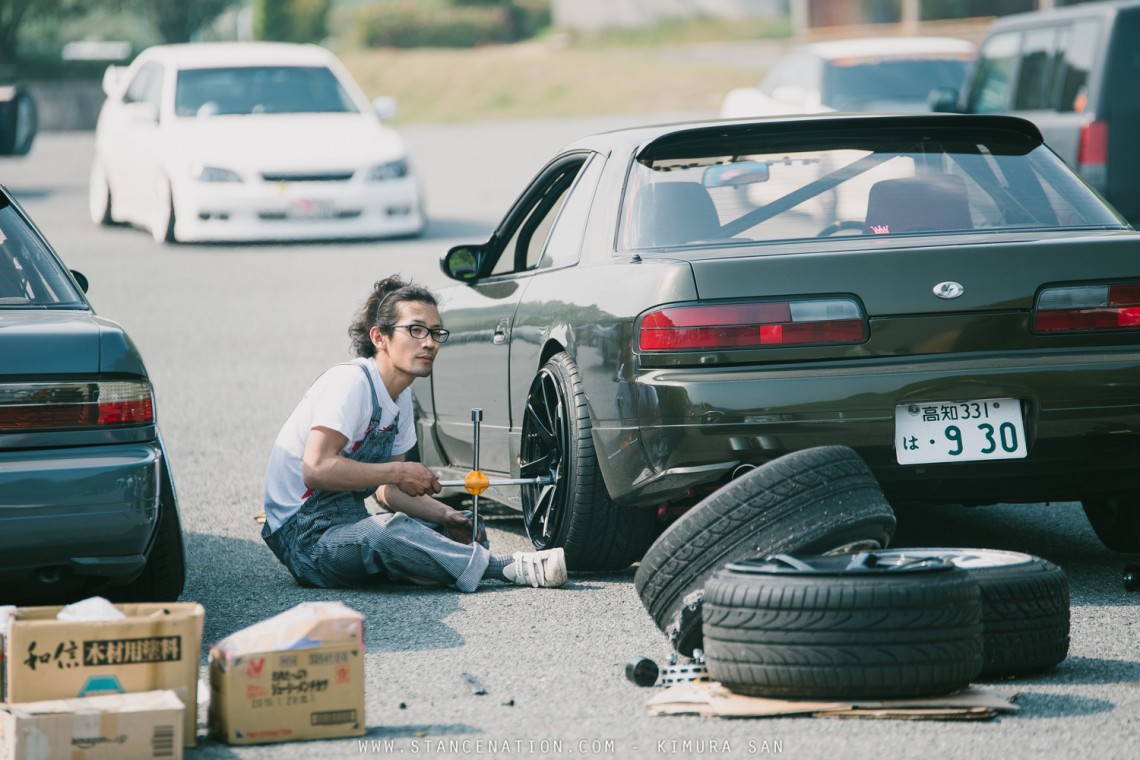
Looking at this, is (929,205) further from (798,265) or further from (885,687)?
(885,687)

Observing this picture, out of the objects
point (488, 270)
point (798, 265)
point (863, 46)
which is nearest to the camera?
point (798, 265)

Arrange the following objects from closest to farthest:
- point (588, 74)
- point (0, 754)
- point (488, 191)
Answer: point (0, 754), point (488, 191), point (588, 74)

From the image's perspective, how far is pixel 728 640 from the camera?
4.37m

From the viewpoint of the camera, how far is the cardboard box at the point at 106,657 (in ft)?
13.2

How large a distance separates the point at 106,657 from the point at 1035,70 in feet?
36.1

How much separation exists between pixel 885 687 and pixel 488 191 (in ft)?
61.5

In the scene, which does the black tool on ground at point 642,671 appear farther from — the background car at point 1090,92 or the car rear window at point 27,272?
the background car at point 1090,92

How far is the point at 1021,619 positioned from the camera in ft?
15.2

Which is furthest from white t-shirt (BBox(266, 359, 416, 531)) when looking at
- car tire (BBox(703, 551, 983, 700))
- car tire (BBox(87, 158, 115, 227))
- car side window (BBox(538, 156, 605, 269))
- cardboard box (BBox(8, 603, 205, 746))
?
car tire (BBox(87, 158, 115, 227))

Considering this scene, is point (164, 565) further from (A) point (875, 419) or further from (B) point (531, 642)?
(A) point (875, 419)

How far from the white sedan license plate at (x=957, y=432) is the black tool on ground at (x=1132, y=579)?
68 cm

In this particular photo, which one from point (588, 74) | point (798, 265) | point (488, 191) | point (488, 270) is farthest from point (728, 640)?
point (588, 74)

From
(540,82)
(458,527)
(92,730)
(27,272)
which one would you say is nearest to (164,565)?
(27,272)

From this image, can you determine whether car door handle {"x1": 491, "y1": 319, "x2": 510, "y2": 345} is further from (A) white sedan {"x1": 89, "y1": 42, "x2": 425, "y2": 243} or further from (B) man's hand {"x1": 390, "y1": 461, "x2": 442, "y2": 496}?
(A) white sedan {"x1": 89, "y1": 42, "x2": 425, "y2": 243}
